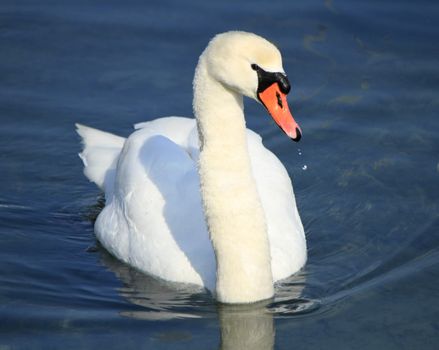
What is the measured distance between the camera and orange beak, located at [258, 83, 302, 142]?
27.1ft

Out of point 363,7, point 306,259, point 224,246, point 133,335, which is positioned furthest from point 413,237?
point 363,7

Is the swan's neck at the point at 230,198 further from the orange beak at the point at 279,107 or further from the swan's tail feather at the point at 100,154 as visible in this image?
the swan's tail feather at the point at 100,154

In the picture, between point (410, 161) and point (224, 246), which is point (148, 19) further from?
point (224, 246)

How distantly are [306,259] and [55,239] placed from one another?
237cm

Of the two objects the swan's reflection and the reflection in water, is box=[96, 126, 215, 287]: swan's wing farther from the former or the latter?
the reflection in water

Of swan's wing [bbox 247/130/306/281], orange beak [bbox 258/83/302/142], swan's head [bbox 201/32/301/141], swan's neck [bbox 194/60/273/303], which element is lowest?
swan's wing [bbox 247/130/306/281]

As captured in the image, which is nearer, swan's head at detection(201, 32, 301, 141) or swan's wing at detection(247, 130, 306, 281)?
swan's head at detection(201, 32, 301, 141)

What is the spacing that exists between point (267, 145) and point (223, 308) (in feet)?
11.9

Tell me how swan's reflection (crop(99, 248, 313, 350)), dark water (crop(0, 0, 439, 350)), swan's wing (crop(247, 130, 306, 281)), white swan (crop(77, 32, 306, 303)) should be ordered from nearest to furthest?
white swan (crop(77, 32, 306, 303))
swan's reflection (crop(99, 248, 313, 350))
dark water (crop(0, 0, 439, 350))
swan's wing (crop(247, 130, 306, 281))

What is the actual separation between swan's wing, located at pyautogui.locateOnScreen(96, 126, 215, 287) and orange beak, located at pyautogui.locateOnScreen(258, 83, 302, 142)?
1625 millimetres

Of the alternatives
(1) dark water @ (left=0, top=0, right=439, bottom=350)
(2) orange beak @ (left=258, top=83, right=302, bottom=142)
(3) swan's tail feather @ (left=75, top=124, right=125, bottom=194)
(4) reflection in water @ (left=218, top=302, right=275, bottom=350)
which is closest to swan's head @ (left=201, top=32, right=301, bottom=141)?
(2) orange beak @ (left=258, top=83, right=302, bottom=142)

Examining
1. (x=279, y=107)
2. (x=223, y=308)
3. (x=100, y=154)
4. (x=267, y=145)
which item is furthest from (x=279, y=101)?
(x=267, y=145)

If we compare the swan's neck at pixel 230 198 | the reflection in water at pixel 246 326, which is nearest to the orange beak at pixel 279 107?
the swan's neck at pixel 230 198

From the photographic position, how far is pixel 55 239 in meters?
10.8
